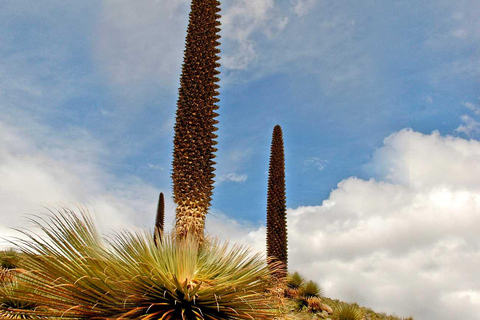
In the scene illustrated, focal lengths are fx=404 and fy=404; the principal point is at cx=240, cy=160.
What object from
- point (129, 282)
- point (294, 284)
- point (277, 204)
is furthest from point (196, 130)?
point (294, 284)

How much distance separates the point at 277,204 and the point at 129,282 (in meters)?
15.3

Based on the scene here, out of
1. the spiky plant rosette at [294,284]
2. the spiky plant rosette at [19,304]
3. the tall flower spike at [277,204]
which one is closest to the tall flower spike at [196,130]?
the spiky plant rosette at [19,304]

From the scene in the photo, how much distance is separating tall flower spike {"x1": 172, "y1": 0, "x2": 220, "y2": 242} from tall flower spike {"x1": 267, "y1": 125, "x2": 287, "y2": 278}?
41.7 ft

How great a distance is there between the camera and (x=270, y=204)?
64.4 feet

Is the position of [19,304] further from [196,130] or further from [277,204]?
[277,204]

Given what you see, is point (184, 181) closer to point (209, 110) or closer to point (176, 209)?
point (176, 209)

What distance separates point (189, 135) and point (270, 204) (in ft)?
46.4

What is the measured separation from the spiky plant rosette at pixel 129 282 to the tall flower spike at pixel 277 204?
43.5 ft

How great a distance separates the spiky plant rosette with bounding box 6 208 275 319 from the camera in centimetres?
451

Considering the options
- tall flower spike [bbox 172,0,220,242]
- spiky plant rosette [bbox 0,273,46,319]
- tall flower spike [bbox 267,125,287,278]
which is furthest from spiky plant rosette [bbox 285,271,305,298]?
tall flower spike [bbox 172,0,220,242]

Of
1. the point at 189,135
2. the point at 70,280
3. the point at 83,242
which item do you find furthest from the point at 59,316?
the point at 189,135

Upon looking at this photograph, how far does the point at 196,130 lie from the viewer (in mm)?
5973

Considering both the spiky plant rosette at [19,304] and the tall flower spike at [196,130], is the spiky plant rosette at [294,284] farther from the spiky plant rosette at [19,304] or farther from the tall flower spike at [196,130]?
the tall flower spike at [196,130]

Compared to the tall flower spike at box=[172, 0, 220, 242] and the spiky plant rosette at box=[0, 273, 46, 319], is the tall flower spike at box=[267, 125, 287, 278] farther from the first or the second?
the tall flower spike at box=[172, 0, 220, 242]
